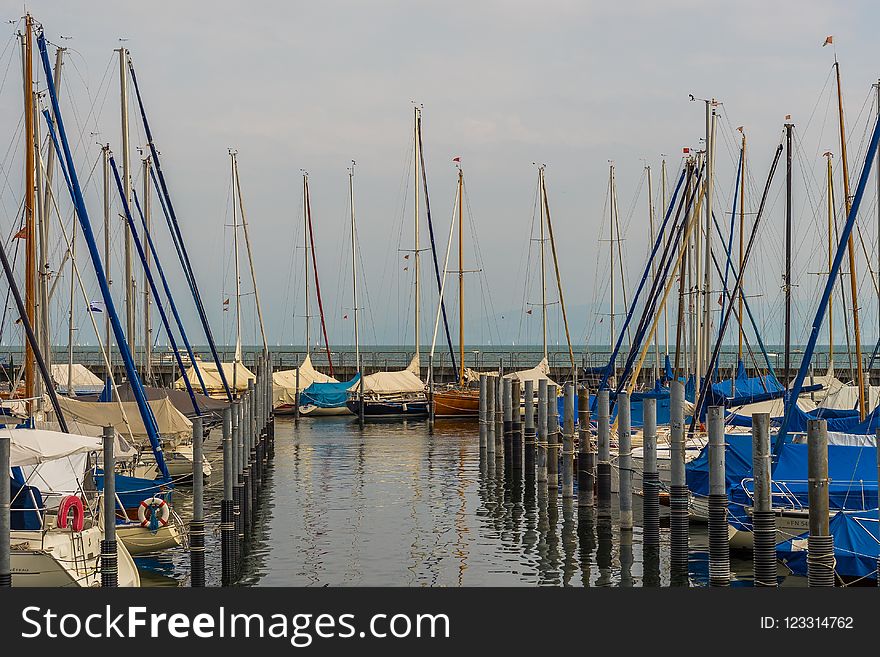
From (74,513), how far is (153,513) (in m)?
4.52

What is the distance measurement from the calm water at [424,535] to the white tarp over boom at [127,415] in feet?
7.31

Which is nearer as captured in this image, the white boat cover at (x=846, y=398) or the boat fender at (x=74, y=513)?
the boat fender at (x=74, y=513)

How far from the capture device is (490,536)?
3008cm

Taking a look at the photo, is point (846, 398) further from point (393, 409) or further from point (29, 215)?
point (393, 409)

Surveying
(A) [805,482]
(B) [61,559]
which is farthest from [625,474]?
(B) [61,559]

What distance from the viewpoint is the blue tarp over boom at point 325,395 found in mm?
67250

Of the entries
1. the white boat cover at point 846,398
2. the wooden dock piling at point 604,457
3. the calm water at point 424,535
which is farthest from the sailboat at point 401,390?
the wooden dock piling at point 604,457

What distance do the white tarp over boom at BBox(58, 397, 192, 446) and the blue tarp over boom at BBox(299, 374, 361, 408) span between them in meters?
30.9

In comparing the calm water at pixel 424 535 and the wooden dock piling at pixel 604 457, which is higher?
the wooden dock piling at pixel 604 457

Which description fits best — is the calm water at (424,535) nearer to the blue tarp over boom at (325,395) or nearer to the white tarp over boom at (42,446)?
the white tarp over boom at (42,446)

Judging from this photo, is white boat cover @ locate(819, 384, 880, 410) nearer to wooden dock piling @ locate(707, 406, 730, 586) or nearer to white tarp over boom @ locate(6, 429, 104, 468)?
wooden dock piling @ locate(707, 406, 730, 586)

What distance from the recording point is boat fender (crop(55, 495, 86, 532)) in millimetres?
21484

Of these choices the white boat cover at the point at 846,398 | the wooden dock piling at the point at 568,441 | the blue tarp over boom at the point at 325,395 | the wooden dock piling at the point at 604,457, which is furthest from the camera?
→ the blue tarp over boom at the point at 325,395

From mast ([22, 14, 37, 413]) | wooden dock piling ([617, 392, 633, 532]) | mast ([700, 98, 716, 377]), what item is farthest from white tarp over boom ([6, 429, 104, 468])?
mast ([700, 98, 716, 377])
